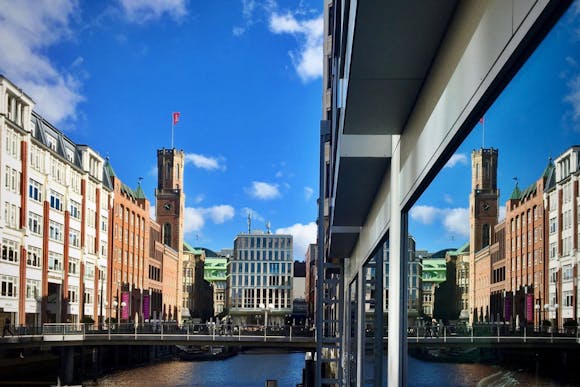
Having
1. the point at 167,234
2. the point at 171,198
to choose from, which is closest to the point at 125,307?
the point at 167,234

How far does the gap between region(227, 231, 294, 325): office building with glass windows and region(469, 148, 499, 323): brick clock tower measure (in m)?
156

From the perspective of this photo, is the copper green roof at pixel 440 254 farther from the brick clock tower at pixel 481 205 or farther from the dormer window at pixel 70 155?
the dormer window at pixel 70 155

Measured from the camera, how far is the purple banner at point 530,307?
356 cm

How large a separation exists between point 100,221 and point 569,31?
76.5m

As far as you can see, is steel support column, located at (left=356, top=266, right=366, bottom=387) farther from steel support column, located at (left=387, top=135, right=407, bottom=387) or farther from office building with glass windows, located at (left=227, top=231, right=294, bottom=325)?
office building with glass windows, located at (left=227, top=231, right=294, bottom=325)

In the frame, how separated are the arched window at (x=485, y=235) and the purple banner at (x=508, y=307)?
2.10 ft

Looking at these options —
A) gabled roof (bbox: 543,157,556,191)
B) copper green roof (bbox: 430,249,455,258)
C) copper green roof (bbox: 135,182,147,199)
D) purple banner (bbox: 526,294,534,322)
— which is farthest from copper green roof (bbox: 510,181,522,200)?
copper green roof (bbox: 135,182,147,199)

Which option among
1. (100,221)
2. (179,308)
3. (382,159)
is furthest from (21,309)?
(179,308)

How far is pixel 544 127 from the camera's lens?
11.6 ft

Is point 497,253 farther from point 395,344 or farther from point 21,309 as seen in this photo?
point 21,309

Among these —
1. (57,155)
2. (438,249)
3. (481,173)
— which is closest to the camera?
(481,173)

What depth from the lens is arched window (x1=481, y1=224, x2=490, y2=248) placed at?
4.62 meters

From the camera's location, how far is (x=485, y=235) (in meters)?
4.68

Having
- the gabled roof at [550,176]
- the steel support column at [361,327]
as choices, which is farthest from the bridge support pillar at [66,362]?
the gabled roof at [550,176]
